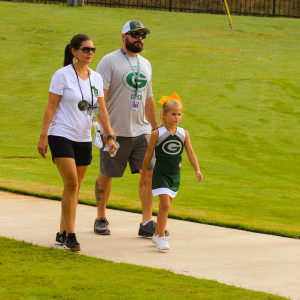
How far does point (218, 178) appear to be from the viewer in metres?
13.8

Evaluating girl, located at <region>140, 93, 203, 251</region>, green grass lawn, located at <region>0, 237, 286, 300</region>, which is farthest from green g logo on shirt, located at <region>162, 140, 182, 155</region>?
green grass lawn, located at <region>0, 237, 286, 300</region>

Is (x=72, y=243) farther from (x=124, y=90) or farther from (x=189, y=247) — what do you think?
(x=124, y=90)

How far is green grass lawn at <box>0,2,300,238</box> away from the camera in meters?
11.4

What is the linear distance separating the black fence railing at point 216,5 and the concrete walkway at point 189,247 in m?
29.2

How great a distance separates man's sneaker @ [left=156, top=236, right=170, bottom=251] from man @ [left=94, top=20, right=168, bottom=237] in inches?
23.9

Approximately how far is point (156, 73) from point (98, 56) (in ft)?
8.16

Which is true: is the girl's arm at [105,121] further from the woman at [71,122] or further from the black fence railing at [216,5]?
the black fence railing at [216,5]

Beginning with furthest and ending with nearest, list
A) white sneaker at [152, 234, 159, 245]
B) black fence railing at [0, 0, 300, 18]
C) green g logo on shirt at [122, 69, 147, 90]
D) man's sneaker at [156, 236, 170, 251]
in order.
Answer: black fence railing at [0, 0, 300, 18] → green g logo on shirt at [122, 69, 147, 90] → white sneaker at [152, 234, 159, 245] → man's sneaker at [156, 236, 170, 251]

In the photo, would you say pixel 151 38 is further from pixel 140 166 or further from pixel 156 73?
pixel 140 166

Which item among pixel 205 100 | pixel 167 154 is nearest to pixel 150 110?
pixel 167 154

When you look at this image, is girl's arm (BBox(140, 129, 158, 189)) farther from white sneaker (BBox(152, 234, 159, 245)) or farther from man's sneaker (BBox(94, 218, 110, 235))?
man's sneaker (BBox(94, 218, 110, 235))

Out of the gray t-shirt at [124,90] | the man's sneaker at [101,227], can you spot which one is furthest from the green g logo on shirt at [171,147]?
the man's sneaker at [101,227]

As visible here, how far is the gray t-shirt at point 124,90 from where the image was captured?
26.7ft

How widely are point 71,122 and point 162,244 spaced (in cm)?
149
